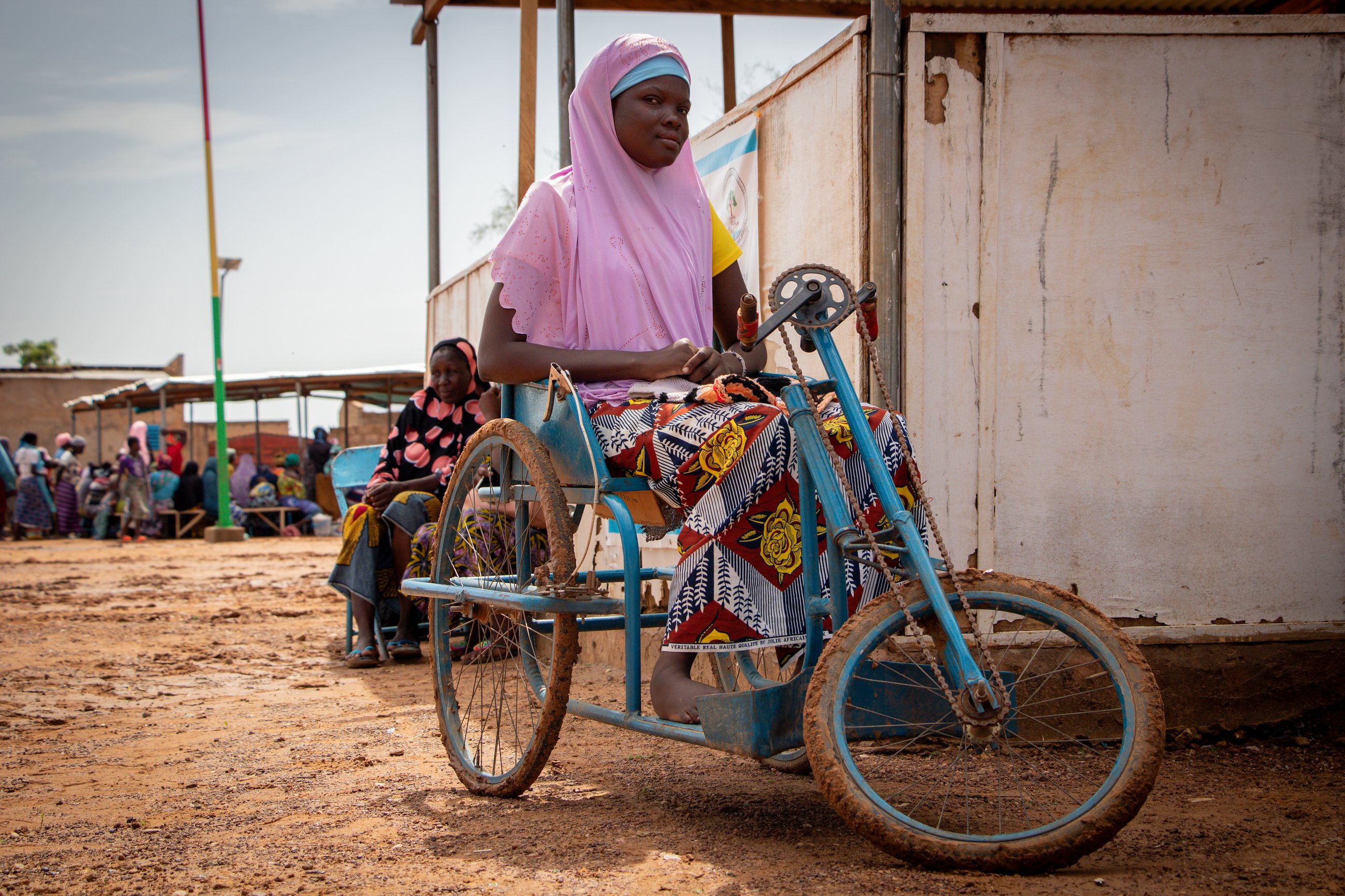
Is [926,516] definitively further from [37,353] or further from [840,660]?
[37,353]

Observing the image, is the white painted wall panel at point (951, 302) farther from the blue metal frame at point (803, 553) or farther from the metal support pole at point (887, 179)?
the blue metal frame at point (803, 553)

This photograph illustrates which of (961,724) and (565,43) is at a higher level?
(565,43)

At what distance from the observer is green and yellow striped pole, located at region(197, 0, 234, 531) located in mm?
16969

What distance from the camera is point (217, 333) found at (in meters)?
17.7

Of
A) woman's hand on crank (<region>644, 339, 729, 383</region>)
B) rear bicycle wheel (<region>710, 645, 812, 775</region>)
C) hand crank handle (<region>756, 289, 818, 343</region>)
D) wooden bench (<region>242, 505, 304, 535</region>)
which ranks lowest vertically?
wooden bench (<region>242, 505, 304, 535</region>)

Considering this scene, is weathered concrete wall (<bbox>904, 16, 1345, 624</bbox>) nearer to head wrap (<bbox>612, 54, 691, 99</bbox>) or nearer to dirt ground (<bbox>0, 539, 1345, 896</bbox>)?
dirt ground (<bbox>0, 539, 1345, 896</bbox>)

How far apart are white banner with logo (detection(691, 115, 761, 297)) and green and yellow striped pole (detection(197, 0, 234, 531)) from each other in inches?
542

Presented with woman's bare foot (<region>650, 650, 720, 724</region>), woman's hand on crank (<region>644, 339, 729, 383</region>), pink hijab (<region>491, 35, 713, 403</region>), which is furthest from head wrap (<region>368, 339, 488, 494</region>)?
woman's bare foot (<region>650, 650, 720, 724</region>)

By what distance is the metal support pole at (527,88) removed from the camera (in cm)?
568

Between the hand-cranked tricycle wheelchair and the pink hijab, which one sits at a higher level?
the pink hijab

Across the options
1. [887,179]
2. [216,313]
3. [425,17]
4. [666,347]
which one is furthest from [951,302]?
[216,313]

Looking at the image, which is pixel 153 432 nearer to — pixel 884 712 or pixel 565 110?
pixel 565 110

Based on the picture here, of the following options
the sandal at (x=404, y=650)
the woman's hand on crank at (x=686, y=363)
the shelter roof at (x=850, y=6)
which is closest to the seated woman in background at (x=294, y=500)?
the shelter roof at (x=850, y=6)

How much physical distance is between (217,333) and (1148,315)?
16487mm
